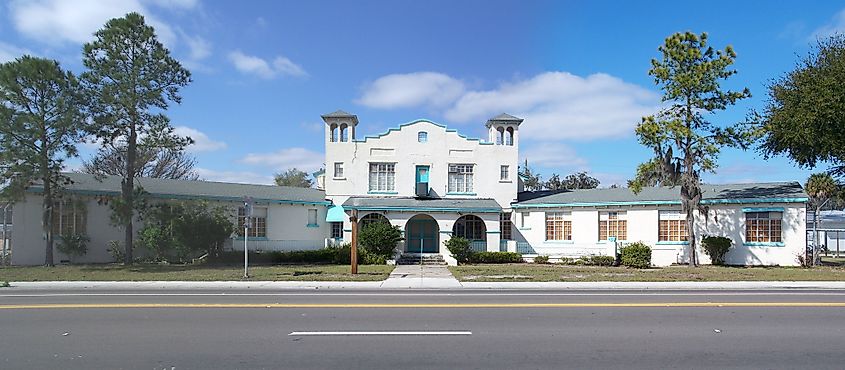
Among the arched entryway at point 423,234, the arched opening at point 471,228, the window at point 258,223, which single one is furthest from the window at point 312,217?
the arched opening at point 471,228

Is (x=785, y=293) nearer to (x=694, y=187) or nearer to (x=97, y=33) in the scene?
(x=694, y=187)

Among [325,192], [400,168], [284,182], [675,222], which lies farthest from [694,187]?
[284,182]

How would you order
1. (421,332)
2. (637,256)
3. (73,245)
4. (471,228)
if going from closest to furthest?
(421,332) → (73,245) → (637,256) → (471,228)

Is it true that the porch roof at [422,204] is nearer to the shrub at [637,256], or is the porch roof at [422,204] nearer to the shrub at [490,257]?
the shrub at [490,257]

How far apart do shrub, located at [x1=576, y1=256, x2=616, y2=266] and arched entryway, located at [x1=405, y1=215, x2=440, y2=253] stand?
806 centimetres

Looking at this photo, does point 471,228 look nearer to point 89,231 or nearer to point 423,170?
point 423,170

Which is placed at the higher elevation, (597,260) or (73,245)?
(73,245)

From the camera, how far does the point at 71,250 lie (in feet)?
86.0

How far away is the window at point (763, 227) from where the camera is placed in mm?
27438

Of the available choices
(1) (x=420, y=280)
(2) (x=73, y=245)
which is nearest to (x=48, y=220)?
(2) (x=73, y=245)

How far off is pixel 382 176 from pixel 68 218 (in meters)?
15.4

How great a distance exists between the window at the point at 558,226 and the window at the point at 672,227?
458 cm

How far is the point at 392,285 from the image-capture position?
706 inches

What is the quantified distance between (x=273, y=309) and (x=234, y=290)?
5.35 m
